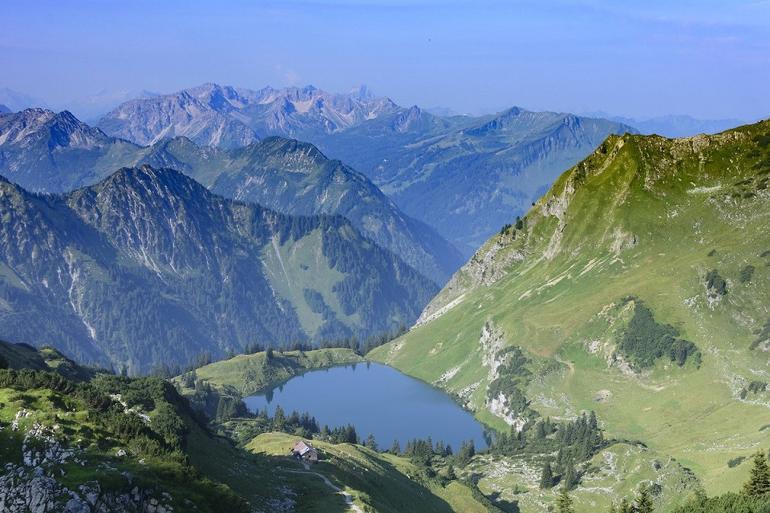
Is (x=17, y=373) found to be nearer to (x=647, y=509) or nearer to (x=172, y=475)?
(x=172, y=475)

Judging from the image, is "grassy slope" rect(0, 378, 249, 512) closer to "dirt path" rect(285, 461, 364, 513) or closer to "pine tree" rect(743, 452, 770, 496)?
"dirt path" rect(285, 461, 364, 513)

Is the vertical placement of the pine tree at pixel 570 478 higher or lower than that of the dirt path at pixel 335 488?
lower

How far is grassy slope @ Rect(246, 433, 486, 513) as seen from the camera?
13250 cm

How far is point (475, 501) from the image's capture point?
169 metres

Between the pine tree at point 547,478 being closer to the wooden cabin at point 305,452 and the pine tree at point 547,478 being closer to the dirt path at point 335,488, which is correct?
the wooden cabin at point 305,452

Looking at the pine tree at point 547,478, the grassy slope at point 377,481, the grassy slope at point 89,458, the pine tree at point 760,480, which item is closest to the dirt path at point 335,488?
the grassy slope at point 377,481

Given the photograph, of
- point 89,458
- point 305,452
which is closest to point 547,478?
point 305,452

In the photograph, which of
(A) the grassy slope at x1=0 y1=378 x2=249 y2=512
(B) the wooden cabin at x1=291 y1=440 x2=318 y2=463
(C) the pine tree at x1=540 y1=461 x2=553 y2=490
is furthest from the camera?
(C) the pine tree at x1=540 y1=461 x2=553 y2=490

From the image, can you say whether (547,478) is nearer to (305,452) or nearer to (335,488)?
(305,452)

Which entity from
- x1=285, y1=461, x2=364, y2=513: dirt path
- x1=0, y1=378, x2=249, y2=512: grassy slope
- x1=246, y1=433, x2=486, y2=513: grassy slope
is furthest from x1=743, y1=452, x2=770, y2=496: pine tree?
x1=0, y1=378, x2=249, y2=512: grassy slope

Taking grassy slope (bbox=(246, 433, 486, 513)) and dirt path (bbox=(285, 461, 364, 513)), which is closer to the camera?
dirt path (bbox=(285, 461, 364, 513))

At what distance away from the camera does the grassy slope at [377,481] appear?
132 m

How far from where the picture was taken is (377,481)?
149375 mm

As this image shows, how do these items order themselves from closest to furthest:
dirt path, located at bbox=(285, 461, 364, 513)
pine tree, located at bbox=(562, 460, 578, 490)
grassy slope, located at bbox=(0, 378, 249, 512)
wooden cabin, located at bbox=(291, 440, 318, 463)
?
grassy slope, located at bbox=(0, 378, 249, 512) → dirt path, located at bbox=(285, 461, 364, 513) → wooden cabin, located at bbox=(291, 440, 318, 463) → pine tree, located at bbox=(562, 460, 578, 490)
